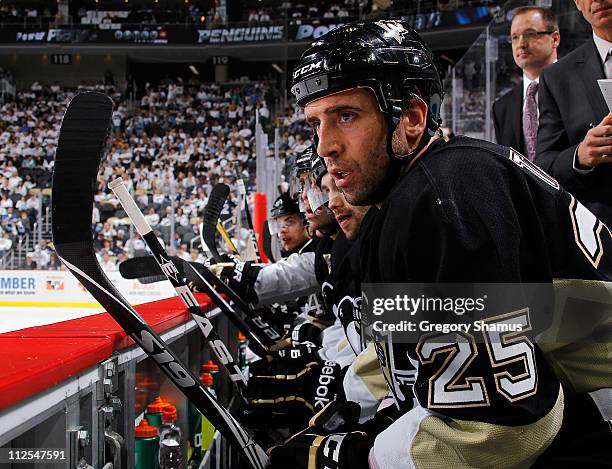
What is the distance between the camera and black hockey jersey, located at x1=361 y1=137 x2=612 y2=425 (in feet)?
2.37

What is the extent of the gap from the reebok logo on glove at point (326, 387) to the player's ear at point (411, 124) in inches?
28.9

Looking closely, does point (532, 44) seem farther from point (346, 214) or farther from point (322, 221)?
point (346, 214)

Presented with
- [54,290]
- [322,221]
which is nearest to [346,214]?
[322,221]

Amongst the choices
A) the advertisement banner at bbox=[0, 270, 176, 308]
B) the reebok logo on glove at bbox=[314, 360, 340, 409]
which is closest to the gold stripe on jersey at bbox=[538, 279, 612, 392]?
the reebok logo on glove at bbox=[314, 360, 340, 409]

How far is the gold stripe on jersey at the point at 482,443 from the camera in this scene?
0.72 m

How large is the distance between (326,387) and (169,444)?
353mm

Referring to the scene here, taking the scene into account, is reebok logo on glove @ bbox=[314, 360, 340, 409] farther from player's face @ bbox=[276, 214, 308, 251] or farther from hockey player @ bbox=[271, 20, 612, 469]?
player's face @ bbox=[276, 214, 308, 251]

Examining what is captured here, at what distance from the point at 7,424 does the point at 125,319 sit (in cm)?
40

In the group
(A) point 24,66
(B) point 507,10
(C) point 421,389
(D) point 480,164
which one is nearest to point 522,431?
(C) point 421,389

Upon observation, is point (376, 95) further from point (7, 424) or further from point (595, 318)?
point (7, 424)

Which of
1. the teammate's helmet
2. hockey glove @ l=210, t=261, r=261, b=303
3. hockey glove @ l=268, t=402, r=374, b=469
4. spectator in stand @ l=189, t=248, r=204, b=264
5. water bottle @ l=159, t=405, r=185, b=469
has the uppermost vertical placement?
the teammate's helmet

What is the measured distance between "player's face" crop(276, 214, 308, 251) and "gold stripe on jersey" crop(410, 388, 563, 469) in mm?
2327

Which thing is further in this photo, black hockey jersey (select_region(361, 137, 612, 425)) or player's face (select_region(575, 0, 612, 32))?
player's face (select_region(575, 0, 612, 32))

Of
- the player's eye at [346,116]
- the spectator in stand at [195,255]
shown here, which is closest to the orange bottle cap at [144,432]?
the player's eye at [346,116]
